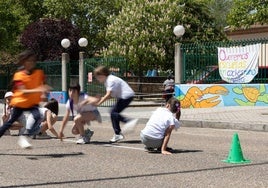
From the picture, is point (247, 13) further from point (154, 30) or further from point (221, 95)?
point (154, 30)

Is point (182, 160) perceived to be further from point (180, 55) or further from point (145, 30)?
point (145, 30)

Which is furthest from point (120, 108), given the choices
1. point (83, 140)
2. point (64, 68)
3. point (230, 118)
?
point (64, 68)

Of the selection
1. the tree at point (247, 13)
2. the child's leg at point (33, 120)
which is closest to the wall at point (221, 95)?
the tree at point (247, 13)

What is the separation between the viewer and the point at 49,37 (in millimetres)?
43281

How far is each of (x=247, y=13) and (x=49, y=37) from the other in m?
19.7

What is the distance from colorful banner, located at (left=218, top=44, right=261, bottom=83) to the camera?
21.4 meters

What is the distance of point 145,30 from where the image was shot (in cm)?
3475

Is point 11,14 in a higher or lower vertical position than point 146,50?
higher

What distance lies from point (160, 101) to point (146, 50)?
479 cm

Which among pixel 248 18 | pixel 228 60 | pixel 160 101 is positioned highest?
pixel 248 18

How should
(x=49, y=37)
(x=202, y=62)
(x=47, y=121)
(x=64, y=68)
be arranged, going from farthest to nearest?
(x=49, y=37) → (x=64, y=68) → (x=202, y=62) → (x=47, y=121)

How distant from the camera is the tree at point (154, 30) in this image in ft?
112

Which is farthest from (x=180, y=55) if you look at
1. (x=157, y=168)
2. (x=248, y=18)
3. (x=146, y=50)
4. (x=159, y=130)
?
(x=157, y=168)

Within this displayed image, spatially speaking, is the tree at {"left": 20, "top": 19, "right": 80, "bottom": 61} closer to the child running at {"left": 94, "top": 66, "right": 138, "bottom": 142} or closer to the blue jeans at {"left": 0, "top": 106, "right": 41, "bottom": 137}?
the child running at {"left": 94, "top": 66, "right": 138, "bottom": 142}
